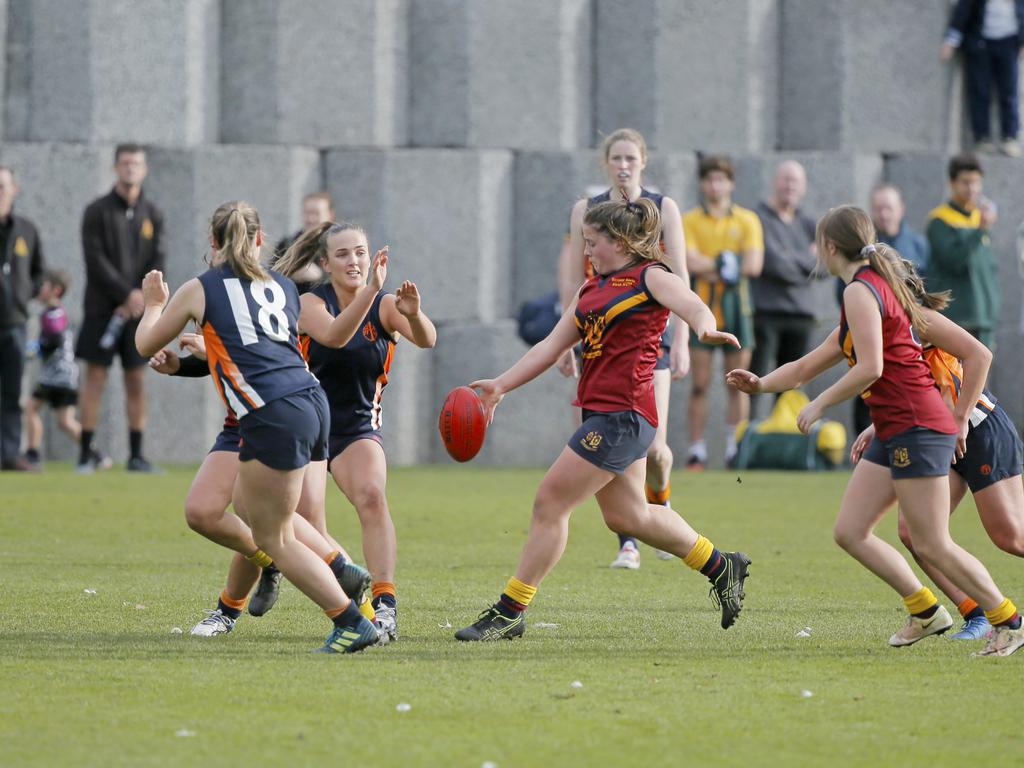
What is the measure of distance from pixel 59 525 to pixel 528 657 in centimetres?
494

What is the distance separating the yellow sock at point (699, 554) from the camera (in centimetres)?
692

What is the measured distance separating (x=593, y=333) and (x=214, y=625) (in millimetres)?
1790

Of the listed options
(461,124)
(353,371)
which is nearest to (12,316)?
(461,124)

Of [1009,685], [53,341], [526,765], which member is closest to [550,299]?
[53,341]

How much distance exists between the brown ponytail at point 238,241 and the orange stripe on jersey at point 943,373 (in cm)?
248

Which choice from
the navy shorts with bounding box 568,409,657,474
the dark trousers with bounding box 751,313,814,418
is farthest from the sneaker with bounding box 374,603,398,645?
the dark trousers with bounding box 751,313,814,418

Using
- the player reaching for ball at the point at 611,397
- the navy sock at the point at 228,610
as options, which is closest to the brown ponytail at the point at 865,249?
the player reaching for ball at the point at 611,397

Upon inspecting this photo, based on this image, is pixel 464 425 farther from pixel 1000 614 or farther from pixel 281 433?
pixel 1000 614

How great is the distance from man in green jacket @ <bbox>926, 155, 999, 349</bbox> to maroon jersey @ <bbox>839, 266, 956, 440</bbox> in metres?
→ 9.02

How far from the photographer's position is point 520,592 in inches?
261

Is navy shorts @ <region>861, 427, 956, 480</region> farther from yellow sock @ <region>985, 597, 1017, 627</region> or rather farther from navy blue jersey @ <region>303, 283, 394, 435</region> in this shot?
navy blue jersey @ <region>303, 283, 394, 435</region>

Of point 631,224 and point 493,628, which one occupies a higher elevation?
point 631,224

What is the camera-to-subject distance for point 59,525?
406 inches

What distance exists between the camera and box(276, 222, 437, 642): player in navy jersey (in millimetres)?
6910
